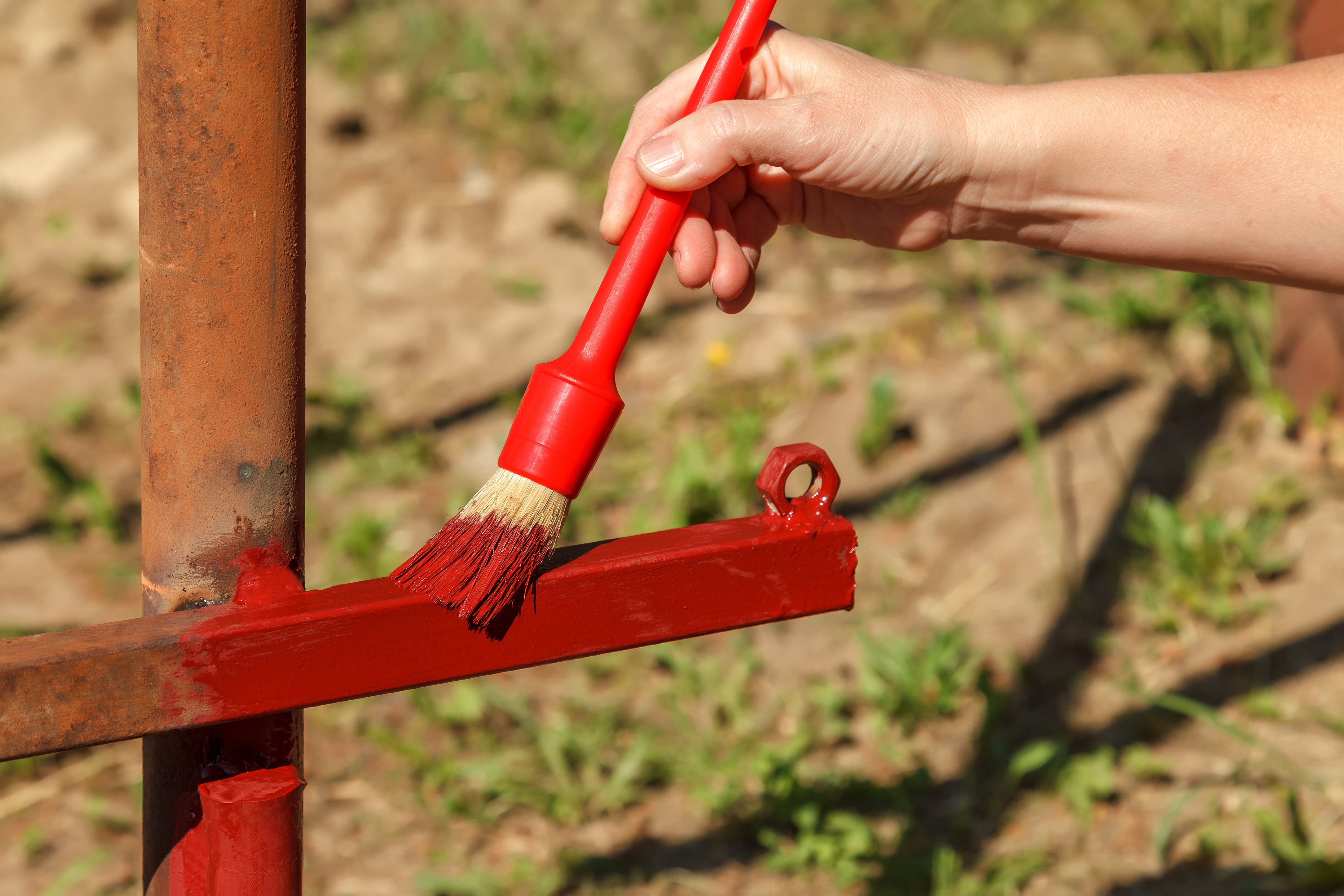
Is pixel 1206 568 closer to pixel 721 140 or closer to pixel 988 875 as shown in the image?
pixel 988 875

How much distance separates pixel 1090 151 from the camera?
4.68 feet

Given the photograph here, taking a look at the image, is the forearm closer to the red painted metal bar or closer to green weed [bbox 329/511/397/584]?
the red painted metal bar

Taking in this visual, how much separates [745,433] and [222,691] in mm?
2021

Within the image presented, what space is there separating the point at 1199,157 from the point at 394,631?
42.7 inches

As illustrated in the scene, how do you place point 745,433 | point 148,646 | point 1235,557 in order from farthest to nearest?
point 745,433 < point 1235,557 < point 148,646

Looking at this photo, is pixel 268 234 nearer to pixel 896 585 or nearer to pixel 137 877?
pixel 137 877

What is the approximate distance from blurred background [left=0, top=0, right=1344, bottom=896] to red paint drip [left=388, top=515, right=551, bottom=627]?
1073 mm

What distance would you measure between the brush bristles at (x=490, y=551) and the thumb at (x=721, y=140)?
0.37 m

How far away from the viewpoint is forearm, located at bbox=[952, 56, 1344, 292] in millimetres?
1391

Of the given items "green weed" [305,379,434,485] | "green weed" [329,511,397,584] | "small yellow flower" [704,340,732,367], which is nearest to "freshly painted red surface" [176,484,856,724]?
"green weed" [329,511,397,584]

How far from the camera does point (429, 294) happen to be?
3.70m

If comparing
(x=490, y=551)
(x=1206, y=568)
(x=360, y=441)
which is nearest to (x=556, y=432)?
(x=490, y=551)

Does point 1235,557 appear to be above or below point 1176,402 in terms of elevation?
below

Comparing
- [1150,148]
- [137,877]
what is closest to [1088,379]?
[1150,148]
